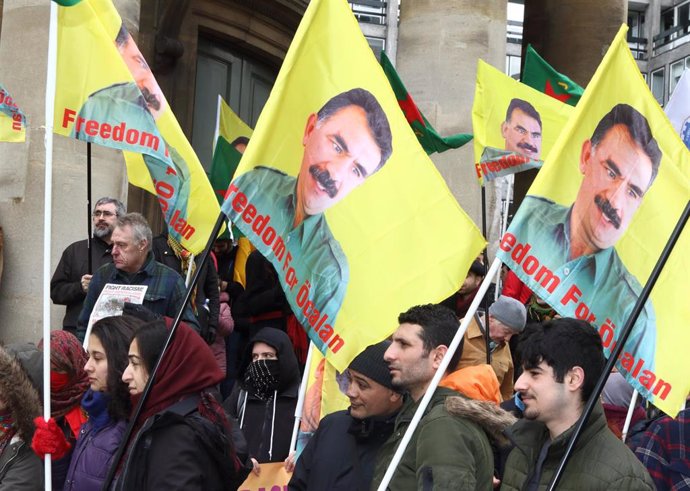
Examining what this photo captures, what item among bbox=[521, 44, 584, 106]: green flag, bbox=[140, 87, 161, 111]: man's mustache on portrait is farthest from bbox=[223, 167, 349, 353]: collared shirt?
bbox=[521, 44, 584, 106]: green flag

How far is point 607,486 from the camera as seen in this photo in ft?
14.9

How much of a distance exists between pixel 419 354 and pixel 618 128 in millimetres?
1449

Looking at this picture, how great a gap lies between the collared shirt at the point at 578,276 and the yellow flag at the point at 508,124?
4676 millimetres

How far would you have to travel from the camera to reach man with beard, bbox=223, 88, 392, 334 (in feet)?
18.0

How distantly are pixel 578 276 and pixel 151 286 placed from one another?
3.42 meters

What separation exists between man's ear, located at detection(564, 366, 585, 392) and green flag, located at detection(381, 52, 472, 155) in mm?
5817

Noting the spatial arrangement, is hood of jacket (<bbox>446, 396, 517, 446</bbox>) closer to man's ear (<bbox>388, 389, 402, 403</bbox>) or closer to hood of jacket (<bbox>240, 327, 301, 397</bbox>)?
man's ear (<bbox>388, 389, 402, 403</bbox>)

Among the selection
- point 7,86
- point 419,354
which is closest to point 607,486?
point 419,354

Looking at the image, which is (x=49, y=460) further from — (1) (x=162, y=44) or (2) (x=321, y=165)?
(1) (x=162, y=44)

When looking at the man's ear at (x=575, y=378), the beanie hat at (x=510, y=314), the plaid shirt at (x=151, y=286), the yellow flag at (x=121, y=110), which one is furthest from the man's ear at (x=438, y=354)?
the beanie hat at (x=510, y=314)

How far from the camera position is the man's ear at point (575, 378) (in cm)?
478

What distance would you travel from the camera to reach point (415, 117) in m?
10.6

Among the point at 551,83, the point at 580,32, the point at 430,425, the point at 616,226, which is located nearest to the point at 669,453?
the point at 616,226

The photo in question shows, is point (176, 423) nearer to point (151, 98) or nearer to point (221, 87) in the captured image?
point (151, 98)
